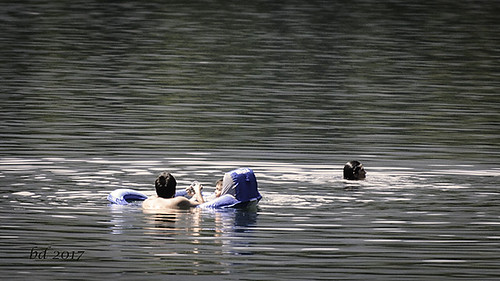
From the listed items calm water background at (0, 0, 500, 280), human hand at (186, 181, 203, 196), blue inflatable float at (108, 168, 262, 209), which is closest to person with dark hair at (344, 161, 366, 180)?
calm water background at (0, 0, 500, 280)

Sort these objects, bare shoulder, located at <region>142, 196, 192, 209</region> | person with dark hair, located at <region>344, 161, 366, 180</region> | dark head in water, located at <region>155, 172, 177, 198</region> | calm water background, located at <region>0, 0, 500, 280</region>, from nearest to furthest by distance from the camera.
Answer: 1. calm water background, located at <region>0, 0, 500, 280</region>
2. dark head in water, located at <region>155, 172, 177, 198</region>
3. bare shoulder, located at <region>142, 196, 192, 209</region>
4. person with dark hair, located at <region>344, 161, 366, 180</region>

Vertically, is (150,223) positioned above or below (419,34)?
below

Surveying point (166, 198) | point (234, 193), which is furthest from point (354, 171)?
point (166, 198)

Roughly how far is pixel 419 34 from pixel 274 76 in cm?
1800

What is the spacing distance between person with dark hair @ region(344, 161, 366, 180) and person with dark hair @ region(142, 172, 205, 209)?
3.51m

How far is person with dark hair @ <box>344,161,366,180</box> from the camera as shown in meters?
25.0

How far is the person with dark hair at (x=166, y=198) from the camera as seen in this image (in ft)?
72.9

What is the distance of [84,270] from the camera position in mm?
17938

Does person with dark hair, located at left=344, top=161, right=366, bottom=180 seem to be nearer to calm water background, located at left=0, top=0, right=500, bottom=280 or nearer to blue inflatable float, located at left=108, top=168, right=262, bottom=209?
calm water background, located at left=0, top=0, right=500, bottom=280

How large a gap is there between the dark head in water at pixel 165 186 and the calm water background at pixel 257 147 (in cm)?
47

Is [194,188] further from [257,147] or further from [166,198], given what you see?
[257,147]

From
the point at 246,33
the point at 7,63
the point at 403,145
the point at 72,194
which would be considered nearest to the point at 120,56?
the point at 7,63

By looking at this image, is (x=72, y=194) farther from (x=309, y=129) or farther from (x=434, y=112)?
(x=434, y=112)

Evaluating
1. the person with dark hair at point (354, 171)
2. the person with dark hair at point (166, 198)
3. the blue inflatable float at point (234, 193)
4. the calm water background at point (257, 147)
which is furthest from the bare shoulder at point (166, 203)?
the person with dark hair at point (354, 171)
